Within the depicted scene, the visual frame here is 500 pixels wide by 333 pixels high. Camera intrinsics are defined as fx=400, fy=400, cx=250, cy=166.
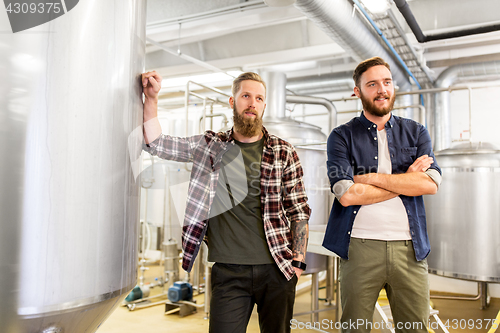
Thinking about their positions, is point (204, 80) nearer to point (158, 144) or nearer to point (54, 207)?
point (158, 144)

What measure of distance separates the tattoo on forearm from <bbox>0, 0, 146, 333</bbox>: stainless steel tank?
0.78m

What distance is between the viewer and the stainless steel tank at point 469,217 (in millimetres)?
3566

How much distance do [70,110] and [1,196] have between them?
262 mm

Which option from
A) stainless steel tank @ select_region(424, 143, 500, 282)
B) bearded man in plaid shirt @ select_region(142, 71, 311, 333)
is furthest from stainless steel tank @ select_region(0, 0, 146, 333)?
stainless steel tank @ select_region(424, 143, 500, 282)

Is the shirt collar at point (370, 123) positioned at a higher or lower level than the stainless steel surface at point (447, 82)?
lower

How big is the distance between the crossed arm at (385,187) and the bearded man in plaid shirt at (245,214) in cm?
22

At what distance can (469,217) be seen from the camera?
3.64m

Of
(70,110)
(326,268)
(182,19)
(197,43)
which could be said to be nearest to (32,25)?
(70,110)

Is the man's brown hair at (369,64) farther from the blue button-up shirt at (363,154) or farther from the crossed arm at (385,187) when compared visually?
the crossed arm at (385,187)

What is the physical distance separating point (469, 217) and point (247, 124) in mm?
2857

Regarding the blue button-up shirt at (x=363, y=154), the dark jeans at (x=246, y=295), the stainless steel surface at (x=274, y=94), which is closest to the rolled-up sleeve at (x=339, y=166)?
the blue button-up shirt at (x=363, y=154)

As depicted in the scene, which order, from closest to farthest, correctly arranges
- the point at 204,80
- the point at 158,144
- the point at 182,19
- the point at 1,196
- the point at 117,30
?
the point at 1,196
the point at 117,30
the point at 158,144
the point at 182,19
the point at 204,80

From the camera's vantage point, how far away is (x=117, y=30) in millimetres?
1158

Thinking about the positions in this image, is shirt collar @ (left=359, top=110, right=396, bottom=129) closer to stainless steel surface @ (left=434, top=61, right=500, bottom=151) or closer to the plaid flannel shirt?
the plaid flannel shirt
